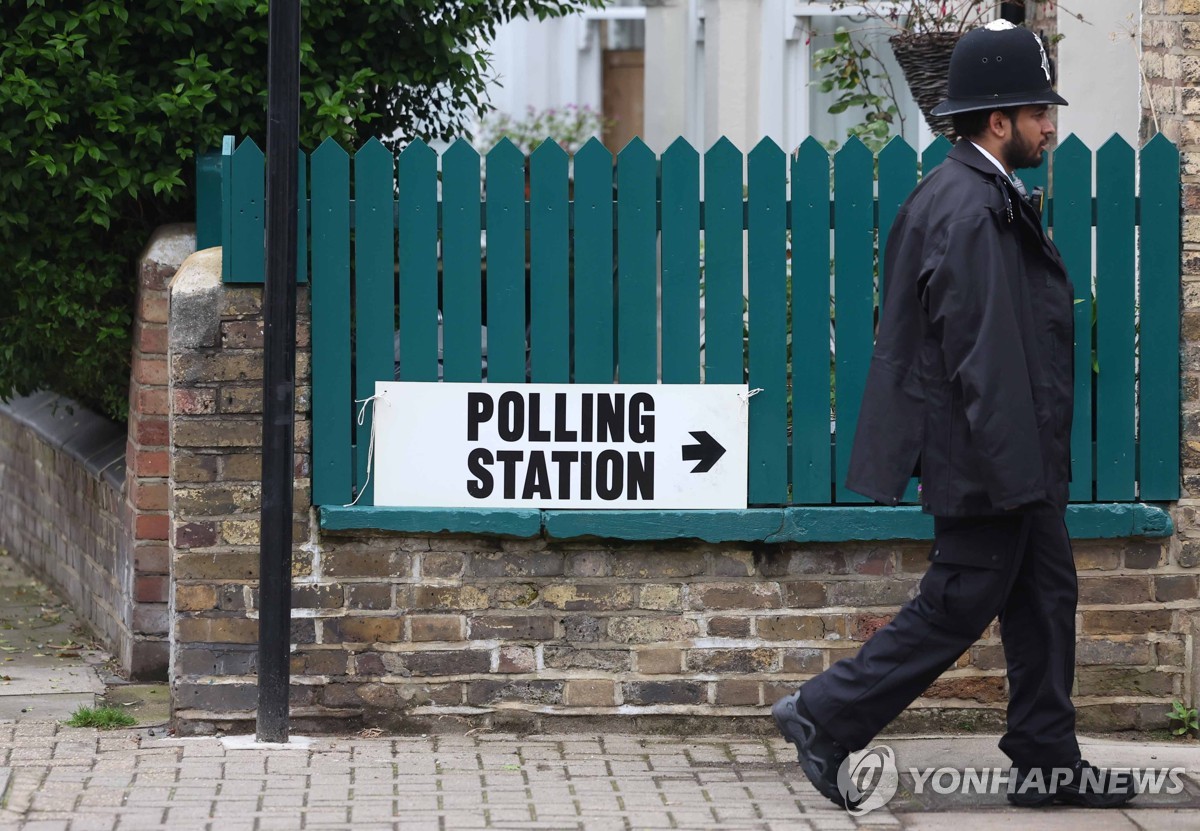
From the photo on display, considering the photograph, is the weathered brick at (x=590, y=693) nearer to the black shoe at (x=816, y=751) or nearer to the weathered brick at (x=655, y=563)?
the weathered brick at (x=655, y=563)

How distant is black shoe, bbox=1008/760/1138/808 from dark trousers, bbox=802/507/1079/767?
3cm

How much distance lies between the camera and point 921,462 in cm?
428

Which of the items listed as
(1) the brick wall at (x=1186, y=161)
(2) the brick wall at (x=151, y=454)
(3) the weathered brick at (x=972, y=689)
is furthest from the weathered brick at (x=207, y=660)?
(1) the brick wall at (x=1186, y=161)

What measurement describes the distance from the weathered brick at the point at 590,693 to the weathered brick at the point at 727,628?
1.15ft

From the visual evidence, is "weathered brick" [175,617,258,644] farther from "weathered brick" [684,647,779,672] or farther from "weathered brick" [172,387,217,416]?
"weathered brick" [684,647,779,672]

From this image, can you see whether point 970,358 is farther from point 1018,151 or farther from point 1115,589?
point 1115,589

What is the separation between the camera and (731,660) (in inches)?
202

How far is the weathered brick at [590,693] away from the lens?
514cm

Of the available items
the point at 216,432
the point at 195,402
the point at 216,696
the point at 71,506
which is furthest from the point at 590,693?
the point at 71,506

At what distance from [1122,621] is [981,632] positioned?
1.06 m

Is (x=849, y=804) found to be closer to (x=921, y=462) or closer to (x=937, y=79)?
(x=921, y=462)

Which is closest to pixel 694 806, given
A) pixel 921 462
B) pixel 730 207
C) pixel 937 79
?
pixel 921 462

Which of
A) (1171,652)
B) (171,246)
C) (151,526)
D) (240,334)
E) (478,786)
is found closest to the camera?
(478,786)

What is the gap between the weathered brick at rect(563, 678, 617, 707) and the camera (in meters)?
5.14
